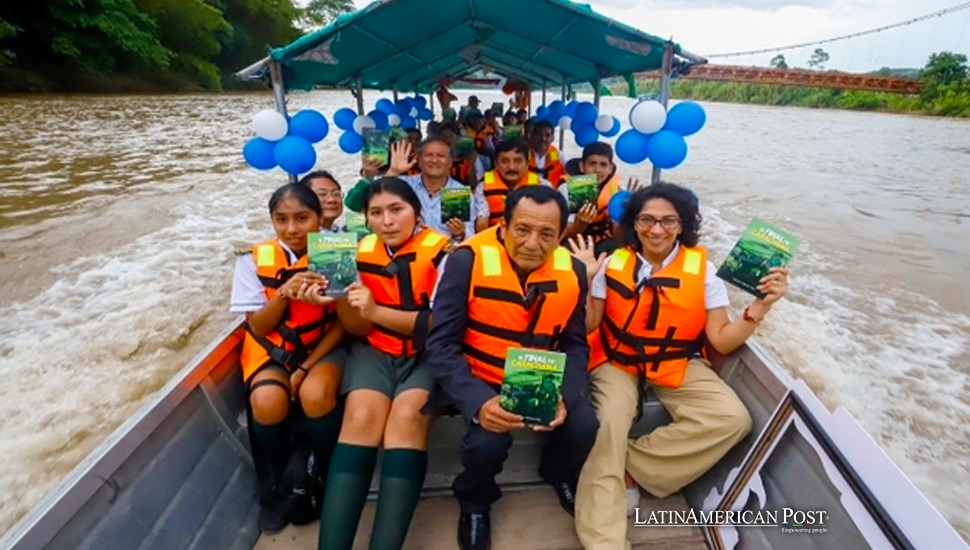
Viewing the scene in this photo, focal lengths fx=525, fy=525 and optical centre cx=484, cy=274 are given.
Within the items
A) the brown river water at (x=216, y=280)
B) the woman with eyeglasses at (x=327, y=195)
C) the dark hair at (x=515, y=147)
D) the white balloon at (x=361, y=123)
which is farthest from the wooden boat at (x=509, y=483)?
the white balloon at (x=361, y=123)

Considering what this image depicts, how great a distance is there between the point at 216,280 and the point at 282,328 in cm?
413

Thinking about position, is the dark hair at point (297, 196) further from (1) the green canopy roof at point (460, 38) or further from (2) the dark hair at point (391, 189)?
(1) the green canopy roof at point (460, 38)

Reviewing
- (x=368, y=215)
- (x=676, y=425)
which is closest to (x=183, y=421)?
(x=368, y=215)

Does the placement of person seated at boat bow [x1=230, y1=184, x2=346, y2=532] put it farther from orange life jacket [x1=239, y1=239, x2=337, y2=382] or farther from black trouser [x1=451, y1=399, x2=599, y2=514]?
black trouser [x1=451, y1=399, x2=599, y2=514]

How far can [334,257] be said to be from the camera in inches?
63.5

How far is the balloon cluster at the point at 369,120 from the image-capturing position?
4684 mm

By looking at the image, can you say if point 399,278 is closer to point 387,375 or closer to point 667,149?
point 387,375

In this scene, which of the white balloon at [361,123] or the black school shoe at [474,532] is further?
the white balloon at [361,123]

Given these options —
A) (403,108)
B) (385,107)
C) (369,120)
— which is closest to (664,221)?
(369,120)

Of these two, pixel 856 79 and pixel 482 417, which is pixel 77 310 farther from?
pixel 856 79

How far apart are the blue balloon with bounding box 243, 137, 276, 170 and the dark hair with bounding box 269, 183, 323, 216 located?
3.11ft

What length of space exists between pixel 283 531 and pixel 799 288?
221 inches

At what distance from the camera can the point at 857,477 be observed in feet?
4.08

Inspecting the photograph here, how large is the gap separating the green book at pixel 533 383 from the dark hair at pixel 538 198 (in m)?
0.49
